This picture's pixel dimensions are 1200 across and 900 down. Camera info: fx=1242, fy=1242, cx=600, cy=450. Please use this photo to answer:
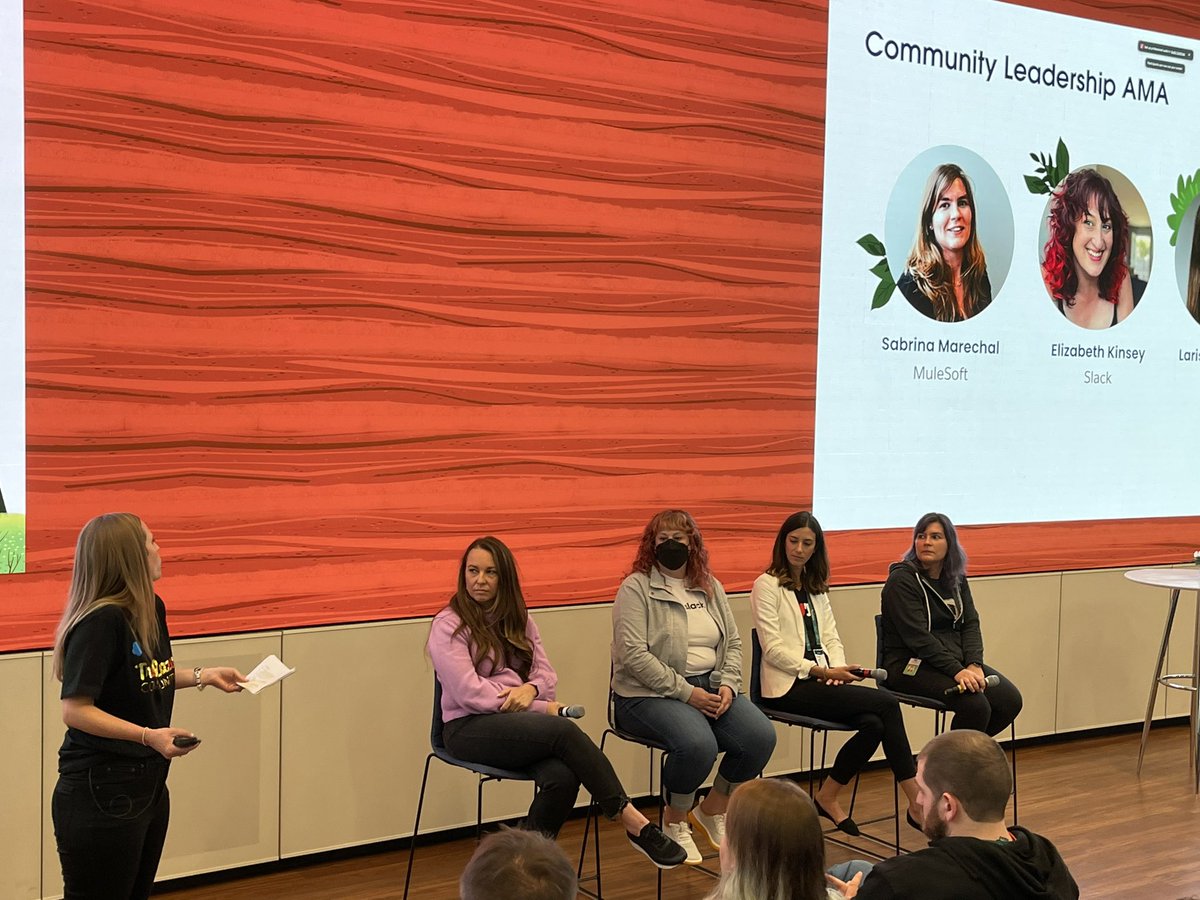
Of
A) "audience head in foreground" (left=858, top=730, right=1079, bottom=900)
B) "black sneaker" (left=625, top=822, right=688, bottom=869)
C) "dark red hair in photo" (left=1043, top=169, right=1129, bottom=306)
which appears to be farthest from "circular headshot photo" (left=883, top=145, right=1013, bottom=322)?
"audience head in foreground" (left=858, top=730, right=1079, bottom=900)

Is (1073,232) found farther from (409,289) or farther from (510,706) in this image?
(510,706)

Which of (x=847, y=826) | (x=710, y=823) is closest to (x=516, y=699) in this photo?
(x=710, y=823)

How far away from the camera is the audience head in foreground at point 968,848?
2252 mm

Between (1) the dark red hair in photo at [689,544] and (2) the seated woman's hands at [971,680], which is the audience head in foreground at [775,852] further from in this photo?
(2) the seated woman's hands at [971,680]

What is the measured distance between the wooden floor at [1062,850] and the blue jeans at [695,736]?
368 millimetres

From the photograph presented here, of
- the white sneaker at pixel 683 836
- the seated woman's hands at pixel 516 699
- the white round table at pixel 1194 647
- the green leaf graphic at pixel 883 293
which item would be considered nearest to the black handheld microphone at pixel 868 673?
the white sneaker at pixel 683 836

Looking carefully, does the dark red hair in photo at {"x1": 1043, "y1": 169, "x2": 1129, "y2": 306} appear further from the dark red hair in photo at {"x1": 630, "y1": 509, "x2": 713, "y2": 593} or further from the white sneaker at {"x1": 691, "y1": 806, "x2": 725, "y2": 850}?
the white sneaker at {"x1": 691, "y1": 806, "x2": 725, "y2": 850}

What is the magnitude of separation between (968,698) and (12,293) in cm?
371

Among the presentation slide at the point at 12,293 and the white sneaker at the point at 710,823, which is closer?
the presentation slide at the point at 12,293

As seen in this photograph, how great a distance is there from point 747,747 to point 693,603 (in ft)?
1.80

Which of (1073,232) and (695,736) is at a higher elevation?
(1073,232)

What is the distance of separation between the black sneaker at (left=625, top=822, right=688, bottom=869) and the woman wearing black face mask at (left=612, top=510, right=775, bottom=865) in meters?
0.43

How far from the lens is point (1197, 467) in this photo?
6.85 meters

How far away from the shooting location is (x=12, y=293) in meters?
3.89
